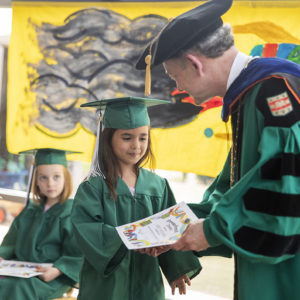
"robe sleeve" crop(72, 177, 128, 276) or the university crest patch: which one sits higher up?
the university crest patch

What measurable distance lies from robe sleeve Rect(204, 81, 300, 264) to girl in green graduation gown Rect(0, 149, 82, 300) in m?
1.76

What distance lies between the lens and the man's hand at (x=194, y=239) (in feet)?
4.46

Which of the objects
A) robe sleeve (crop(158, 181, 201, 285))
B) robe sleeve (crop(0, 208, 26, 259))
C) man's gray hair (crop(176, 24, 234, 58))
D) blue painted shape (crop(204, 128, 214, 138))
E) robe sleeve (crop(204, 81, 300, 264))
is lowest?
robe sleeve (crop(0, 208, 26, 259))

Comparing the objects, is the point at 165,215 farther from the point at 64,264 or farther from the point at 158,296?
Result: the point at 64,264

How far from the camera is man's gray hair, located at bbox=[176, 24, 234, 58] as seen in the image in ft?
4.67

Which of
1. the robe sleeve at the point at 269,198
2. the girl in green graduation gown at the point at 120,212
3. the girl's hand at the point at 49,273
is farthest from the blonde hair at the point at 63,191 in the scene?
the robe sleeve at the point at 269,198

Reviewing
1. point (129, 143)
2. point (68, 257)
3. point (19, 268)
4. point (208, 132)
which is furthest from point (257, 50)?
point (19, 268)

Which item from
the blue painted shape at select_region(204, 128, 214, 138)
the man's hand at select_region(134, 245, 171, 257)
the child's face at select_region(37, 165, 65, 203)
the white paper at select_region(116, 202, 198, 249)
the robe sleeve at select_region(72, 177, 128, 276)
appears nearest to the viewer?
the white paper at select_region(116, 202, 198, 249)

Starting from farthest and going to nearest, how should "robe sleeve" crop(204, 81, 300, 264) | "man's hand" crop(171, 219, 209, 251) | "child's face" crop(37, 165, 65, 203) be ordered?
"child's face" crop(37, 165, 65, 203)
"man's hand" crop(171, 219, 209, 251)
"robe sleeve" crop(204, 81, 300, 264)

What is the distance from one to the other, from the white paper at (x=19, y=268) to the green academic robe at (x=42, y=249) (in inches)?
2.2

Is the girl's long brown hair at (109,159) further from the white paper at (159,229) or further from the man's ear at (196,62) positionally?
the man's ear at (196,62)

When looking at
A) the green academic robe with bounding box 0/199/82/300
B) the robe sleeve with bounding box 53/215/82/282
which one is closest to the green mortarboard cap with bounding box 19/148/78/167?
the green academic robe with bounding box 0/199/82/300

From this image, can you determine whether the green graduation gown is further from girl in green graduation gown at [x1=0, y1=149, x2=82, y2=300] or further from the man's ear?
girl in green graduation gown at [x1=0, y1=149, x2=82, y2=300]

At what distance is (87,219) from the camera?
2.00 meters
